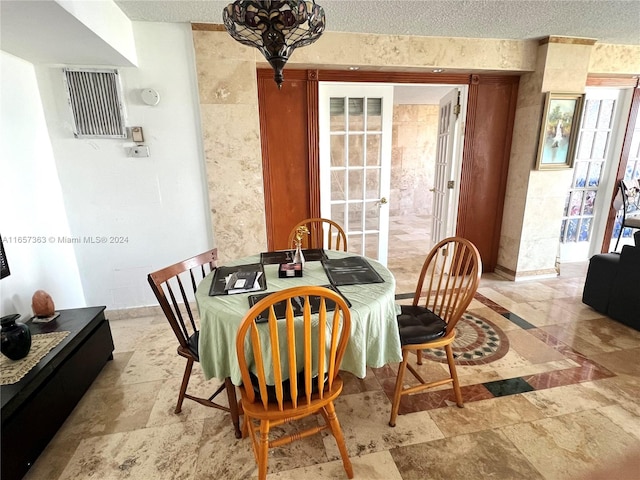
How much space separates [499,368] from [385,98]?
261cm

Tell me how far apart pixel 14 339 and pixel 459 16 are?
3.59 meters

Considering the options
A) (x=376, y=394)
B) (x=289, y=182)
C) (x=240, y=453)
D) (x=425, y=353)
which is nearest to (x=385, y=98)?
(x=289, y=182)

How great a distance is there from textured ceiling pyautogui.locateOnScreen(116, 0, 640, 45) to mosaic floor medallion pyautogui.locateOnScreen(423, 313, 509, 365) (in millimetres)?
2468

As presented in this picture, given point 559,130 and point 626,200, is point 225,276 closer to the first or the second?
point 559,130

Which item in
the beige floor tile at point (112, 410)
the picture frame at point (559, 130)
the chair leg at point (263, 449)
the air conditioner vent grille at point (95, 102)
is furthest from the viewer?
the picture frame at point (559, 130)

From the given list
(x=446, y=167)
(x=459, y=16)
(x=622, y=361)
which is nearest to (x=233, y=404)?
(x=622, y=361)

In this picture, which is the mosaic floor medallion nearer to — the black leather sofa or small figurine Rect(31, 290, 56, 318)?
the black leather sofa

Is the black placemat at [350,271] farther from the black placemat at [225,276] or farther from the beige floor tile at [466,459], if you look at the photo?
the beige floor tile at [466,459]

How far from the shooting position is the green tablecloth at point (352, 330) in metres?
1.39

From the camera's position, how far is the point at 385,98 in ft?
10.6

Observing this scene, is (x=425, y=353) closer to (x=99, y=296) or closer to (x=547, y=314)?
(x=547, y=314)

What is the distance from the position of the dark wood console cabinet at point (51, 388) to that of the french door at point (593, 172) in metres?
4.95

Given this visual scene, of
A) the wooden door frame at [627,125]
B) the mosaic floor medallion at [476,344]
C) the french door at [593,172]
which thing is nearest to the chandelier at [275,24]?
the mosaic floor medallion at [476,344]

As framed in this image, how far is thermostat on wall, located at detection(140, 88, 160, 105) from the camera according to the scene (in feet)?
8.31
